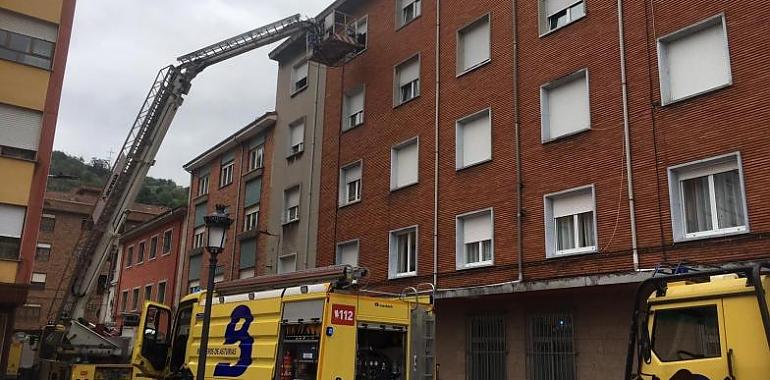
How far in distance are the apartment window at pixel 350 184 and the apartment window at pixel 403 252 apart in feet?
8.87

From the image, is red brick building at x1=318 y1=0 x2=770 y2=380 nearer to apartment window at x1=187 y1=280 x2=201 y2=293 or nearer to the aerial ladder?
the aerial ladder

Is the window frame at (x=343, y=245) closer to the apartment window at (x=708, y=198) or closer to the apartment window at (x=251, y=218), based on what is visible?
the apartment window at (x=251, y=218)

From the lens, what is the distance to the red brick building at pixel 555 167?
1245 cm

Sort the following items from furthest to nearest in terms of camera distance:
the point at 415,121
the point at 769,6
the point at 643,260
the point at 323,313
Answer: the point at 415,121 < the point at 643,260 < the point at 769,6 < the point at 323,313

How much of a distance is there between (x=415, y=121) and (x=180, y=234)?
20.5 m

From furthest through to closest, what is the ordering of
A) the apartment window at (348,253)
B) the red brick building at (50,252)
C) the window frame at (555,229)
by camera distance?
the red brick building at (50,252), the apartment window at (348,253), the window frame at (555,229)

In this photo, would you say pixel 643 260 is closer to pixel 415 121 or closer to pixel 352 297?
pixel 352 297

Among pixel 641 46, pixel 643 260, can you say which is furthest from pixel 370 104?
pixel 643 260

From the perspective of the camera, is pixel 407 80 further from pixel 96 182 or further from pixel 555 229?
pixel 96 182

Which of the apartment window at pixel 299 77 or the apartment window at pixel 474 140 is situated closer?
the apartment window at pixel 474 140

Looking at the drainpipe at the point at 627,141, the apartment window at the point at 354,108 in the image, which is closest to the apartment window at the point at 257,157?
the apartment window at the point at 354,108

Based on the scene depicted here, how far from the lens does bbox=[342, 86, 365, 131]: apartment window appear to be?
74.9ft

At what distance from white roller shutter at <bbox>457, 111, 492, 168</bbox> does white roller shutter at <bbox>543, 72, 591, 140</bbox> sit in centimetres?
176

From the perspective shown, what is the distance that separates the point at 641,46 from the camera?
549 inches
